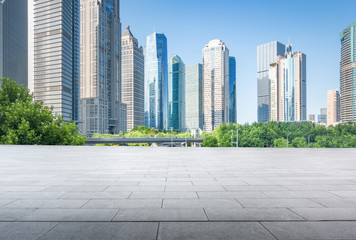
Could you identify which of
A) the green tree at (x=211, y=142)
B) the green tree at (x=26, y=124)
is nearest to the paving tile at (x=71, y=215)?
the green tree at (x=26, y=124)

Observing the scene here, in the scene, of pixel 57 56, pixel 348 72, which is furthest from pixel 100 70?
pixel 348 72

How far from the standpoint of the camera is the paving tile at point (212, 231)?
3078mm

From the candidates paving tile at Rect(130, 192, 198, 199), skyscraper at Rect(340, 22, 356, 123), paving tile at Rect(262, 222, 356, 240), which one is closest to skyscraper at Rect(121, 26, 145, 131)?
skyscraper at Rect(340, 22, 356, 123)

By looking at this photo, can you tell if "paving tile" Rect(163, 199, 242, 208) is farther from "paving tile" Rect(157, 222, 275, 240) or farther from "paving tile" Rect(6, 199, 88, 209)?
"paving tile" Rect(6, 199, 88, 209)

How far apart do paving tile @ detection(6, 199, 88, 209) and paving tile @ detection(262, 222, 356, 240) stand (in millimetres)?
3275

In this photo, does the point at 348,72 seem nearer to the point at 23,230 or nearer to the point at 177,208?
the point at 177,208

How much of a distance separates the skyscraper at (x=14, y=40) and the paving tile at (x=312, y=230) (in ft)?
397

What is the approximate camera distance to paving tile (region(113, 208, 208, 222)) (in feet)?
12.1

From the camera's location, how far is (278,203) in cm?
450

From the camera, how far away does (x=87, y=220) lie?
362cm

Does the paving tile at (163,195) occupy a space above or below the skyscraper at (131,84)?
below

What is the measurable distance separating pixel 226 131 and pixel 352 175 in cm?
7817

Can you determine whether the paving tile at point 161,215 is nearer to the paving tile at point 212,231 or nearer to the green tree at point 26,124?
the paving tile at point 212,231

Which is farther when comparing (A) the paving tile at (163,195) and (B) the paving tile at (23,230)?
(A) the paving tile at (163,195)
